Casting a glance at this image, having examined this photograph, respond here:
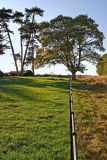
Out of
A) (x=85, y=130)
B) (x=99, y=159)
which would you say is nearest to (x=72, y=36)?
(x=85, y=130)

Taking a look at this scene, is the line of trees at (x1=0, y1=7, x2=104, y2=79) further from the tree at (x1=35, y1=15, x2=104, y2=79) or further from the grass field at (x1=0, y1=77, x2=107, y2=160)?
the grass field at (x1=0, y1=77, x2=107, y2=160)

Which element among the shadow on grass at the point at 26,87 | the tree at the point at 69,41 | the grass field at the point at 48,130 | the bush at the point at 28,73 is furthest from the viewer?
the bush at the point at 28,73

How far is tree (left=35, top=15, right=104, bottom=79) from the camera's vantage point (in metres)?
54.3

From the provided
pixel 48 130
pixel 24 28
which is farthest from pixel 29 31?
pixel 48 130

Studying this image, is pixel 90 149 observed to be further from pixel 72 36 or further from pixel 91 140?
pixel 72 36

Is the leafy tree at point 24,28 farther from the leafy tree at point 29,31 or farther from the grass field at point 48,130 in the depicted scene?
the grass field at point 48,130

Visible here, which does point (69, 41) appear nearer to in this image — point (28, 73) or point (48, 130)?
point (28, 73)

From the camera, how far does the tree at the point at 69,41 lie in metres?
54.3

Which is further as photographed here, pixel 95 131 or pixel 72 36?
pixel 72 36

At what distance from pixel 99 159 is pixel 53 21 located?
45039 millimetres

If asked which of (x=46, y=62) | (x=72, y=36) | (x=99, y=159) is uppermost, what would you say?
(x=72, y=36)

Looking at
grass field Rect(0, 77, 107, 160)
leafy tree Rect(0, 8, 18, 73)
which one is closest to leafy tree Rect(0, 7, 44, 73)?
leafy tree Rect(0, 8, 18, 73)

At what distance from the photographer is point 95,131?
50.8 feet

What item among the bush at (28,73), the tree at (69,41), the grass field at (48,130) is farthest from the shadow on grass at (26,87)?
the bush at (28,73)
